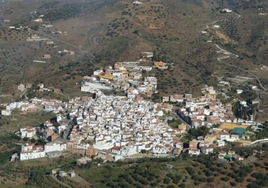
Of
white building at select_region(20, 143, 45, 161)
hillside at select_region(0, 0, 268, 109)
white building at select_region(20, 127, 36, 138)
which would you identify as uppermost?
white building at select_region(20, 143, 45, 161)

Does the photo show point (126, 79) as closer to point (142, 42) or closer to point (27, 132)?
point (142, 42)

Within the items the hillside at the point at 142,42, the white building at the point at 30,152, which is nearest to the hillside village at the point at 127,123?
the white building at the point at 30,152

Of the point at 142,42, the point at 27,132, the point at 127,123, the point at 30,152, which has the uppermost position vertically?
the point at 30,152

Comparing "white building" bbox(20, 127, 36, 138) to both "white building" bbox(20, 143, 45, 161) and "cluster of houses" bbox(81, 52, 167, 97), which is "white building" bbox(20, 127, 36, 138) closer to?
"white building" bbox(20, 143, 45, 161)

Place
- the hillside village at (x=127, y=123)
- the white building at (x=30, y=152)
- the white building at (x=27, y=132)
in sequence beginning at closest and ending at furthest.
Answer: the white building at (x=30, y=152) → the hillside village at (x=127, y=123) → the white building at (x=27, y=132)

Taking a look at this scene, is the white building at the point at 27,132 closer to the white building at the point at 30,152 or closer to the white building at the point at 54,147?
the white building at the point at 30,152

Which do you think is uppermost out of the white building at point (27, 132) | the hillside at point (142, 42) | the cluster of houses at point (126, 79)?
the white building at point (27, 132)

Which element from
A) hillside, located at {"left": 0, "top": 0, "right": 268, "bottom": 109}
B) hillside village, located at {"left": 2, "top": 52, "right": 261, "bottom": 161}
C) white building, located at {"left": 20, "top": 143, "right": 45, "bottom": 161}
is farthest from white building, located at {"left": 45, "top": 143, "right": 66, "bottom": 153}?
hillside, located at {"left": 0, "top": 0, "right": 268, "bottom": 109}

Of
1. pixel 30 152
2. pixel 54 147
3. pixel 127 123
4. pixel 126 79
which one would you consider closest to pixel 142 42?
pixel 126 79

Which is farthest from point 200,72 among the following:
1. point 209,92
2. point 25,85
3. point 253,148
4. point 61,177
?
point 61,177
